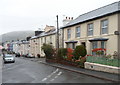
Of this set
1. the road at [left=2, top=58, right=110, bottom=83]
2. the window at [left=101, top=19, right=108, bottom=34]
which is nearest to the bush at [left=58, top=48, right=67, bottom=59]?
the window at [left=101, top=19, right=108, bottom=34]

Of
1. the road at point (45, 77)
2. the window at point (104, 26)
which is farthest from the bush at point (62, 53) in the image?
the road at point (45, 77)

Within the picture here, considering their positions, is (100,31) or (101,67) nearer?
(101,67)

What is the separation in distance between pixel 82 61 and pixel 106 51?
295 cm

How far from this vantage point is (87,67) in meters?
17.7

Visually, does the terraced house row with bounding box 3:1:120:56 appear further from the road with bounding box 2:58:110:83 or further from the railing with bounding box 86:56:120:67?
the road with bounding box 2:58:110:83

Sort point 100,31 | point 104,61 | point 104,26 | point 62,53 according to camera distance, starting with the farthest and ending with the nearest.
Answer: point 62,53 < point 100,31 < point 104,26 < point 104,61

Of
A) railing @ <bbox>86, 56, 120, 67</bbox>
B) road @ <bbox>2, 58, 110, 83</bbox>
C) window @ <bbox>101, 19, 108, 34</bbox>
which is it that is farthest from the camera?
window @ <bbox>101, 19, 108, 34</bbox>

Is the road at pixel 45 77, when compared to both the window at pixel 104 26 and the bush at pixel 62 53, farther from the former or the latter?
the bush at pixel 62 53

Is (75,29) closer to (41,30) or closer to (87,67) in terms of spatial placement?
(87,67)

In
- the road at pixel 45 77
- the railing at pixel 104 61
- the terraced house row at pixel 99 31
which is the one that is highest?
the terraced house row at pixel 99 31

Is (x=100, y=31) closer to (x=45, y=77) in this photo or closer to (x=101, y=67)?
(x=101, y=67)

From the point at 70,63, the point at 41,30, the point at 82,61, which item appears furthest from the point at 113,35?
the point at 41,30

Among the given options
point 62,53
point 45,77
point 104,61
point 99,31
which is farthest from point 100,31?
point 45,77

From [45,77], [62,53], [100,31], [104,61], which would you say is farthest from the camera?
[62,53]
